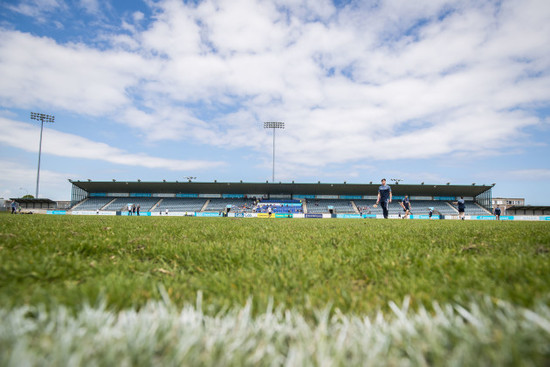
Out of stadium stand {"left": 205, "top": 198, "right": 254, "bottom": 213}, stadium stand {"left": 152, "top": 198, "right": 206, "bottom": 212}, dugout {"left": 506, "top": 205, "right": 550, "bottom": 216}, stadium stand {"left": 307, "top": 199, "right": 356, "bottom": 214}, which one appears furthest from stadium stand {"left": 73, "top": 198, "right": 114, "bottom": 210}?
dugout {"left": 506, "top": 205, "right": 550, "bottom": 216}

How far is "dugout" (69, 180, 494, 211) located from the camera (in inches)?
2168

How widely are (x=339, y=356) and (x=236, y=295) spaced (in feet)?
3.06

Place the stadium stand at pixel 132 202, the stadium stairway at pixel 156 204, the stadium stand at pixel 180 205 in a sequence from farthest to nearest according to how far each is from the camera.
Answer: the stadium stairway at pixel 156 204 → the stadium stand at pixel 132 202 → the stadium stand at pixel 180 205

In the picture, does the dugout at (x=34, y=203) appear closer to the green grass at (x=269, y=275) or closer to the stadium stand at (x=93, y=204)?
the stadium stand at (x=93, y=204)

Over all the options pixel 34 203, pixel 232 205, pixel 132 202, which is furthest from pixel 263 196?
pixel 34 203

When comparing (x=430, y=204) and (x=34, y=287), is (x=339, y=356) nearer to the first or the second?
(x=34, y=287)

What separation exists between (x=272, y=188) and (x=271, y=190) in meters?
0.77

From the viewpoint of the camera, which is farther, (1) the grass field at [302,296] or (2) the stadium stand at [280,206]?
(2) the stadium stand at [280,206]

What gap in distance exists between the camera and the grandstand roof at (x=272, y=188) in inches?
2158

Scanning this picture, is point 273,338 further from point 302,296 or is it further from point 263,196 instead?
point 263,196

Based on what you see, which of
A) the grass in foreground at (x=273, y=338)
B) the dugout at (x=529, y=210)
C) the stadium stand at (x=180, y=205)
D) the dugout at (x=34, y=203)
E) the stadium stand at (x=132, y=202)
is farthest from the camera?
the dugout at (x=34, y=203)

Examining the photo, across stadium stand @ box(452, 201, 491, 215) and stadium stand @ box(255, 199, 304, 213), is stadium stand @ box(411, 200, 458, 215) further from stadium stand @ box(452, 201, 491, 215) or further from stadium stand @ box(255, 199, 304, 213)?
stadium stand @ box(255, 199, 304, 213)

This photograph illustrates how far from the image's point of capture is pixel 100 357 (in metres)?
1.03

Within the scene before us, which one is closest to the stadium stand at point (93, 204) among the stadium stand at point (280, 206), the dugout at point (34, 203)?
the dugout at point (34, 203)
